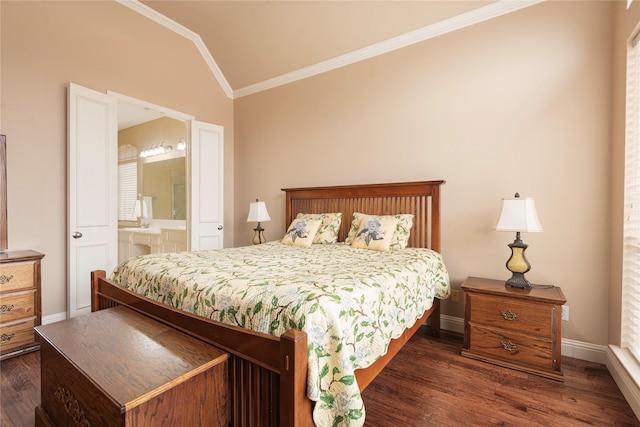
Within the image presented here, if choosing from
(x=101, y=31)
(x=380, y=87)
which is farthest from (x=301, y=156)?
(x=101, y=31)

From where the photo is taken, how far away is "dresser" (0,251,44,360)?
7.29ft

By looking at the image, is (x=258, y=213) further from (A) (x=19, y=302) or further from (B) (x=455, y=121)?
(B) (x=455, y=121)

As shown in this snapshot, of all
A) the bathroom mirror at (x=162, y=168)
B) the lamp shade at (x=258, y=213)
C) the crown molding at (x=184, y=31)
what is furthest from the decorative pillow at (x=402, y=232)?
the bathroom mirror at (x=162, y=168)

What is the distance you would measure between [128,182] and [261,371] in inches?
229

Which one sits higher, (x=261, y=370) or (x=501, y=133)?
(x=501, y=133)

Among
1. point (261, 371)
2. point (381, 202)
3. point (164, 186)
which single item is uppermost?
point (164, 186)

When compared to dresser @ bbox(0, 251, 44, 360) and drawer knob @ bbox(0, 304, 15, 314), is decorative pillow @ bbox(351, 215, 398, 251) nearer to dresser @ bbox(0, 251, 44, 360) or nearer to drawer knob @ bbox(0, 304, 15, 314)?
dresser @ bbox(0, 251, 44, 360)

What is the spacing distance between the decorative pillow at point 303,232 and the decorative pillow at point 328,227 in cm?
7

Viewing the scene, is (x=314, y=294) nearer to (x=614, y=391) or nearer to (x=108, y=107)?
(x=614, y=391)

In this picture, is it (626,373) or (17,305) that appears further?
(17,305)

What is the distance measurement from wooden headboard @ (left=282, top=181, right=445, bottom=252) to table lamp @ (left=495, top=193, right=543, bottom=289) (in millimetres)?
629

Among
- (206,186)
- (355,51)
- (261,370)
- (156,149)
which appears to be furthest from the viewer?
(156,149)

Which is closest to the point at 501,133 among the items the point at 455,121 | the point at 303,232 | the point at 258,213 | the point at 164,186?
the point at 455,121

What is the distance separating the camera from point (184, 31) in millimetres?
3818
